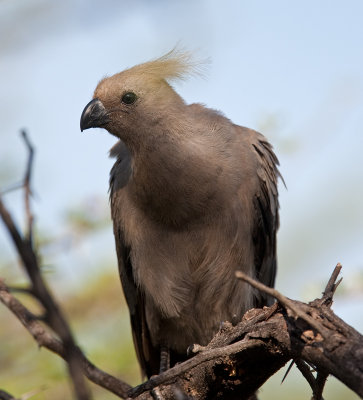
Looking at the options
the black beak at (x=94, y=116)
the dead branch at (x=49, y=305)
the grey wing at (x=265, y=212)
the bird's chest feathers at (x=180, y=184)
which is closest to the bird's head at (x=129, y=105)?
the black beak at (x=94, y=116)

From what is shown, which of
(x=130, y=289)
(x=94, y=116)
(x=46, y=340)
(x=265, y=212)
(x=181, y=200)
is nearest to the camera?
(x=46, y=340)

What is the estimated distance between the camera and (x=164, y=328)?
19.7 feet

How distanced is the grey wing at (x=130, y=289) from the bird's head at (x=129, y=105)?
494 millimetres

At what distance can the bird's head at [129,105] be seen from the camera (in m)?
5.55

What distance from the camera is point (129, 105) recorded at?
219 inches

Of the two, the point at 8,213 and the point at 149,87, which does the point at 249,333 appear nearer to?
the point at 8,213

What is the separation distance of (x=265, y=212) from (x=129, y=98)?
1603 millimetres

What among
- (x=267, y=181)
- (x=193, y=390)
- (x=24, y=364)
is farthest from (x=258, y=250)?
(x=24, y=364)

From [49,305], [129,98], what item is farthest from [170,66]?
[49,305]

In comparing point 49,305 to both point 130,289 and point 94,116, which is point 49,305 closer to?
point 94,116

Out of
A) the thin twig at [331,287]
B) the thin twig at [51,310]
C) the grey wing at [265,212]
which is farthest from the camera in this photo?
the grey wing at [265,212]

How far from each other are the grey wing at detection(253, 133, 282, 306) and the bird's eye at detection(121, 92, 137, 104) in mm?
1191

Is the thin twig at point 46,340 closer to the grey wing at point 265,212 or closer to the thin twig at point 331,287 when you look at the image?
the thin twig at point 331,287

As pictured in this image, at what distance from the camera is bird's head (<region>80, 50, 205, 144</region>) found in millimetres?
5547
